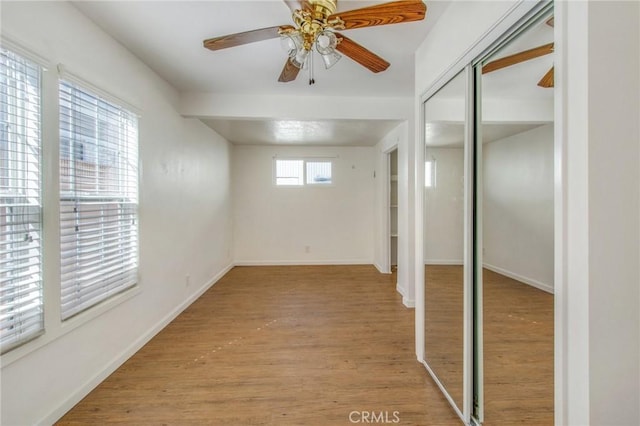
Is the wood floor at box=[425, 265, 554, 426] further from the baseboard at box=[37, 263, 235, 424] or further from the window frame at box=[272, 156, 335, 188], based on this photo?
the window frame at box=[272, 156, 335, 188]

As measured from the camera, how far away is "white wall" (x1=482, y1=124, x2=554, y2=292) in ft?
3.37

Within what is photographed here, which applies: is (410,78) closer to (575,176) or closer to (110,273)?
(575,176)

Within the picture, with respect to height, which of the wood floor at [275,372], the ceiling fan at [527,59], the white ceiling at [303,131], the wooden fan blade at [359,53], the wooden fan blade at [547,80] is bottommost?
the wood floor at [275,372]

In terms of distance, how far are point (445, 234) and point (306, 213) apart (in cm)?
367

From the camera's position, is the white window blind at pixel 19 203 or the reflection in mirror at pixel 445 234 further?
the reflection in mirror at pixel 445 234

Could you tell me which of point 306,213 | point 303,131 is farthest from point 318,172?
point 303,131

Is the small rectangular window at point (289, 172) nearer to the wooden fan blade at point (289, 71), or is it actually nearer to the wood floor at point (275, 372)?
the wood floor at point (275, 372)

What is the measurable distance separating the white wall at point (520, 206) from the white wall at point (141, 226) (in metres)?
2.38

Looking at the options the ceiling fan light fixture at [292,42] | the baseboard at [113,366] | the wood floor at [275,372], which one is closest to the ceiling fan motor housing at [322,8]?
the ceiling fan light fixture at [292,42]

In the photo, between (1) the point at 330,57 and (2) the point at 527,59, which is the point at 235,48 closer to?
(1) the point at 330,57

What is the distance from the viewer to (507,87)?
4.08 feet

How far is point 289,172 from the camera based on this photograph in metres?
5.23

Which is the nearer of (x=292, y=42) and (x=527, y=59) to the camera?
(x=527, y=59)

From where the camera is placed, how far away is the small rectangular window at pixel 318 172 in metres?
5.23
